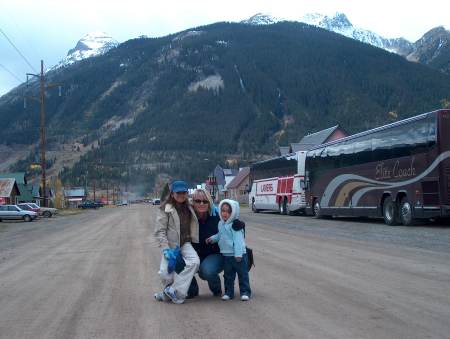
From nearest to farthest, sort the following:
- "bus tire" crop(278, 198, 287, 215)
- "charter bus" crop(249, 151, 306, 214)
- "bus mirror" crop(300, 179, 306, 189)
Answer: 1. "bus mirror" crop(300, 179, 306, 189)
2. "charter bus" crop(249, 151, 306, 214)
3. "bus tire" crop(278, 198, 287, 215)

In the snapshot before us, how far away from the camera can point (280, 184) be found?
46.2m

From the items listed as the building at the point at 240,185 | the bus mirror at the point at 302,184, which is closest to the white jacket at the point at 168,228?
the bus mirror at the point at 302,184

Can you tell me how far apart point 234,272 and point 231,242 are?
0.52 meters

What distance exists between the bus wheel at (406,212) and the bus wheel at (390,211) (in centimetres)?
43

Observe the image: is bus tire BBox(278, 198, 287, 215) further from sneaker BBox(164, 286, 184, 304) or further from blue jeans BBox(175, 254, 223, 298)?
sneaker BBox(164, 286, 184, 304)

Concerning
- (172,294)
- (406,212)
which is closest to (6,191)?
(406,212)

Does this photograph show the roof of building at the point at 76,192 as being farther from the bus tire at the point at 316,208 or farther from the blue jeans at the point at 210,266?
the blue jeans at the point at 210,266

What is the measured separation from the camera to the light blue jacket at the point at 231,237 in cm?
895

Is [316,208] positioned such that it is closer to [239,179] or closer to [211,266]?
[211,266]

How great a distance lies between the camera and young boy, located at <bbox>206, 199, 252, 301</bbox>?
352 inches

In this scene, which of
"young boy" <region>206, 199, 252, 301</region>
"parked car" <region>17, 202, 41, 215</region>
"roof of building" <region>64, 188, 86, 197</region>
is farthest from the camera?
"roof of building" <region>64, 188, 86, 197</region>

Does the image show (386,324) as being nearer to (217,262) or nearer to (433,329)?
(433,329)

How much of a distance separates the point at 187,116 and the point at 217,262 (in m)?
175

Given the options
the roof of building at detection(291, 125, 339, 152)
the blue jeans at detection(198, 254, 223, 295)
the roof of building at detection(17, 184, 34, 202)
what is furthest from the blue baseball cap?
the roof of building at detection(17, 184, 34, 202)
